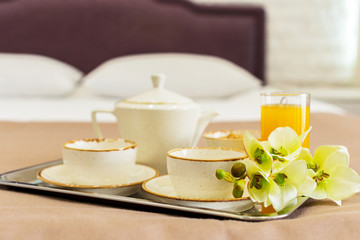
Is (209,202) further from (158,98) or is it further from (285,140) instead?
(158,98)

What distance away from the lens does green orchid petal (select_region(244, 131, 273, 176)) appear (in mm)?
465

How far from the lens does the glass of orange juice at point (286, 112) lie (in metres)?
0.58

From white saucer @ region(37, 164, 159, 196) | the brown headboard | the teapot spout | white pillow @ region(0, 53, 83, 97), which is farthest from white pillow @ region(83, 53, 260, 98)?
white saucer @ region(37, 164, 159, 196)

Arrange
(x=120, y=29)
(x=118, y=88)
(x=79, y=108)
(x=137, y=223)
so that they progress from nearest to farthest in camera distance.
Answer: (x=137, y=223) → (x=79, y=108) → (x=118, y=88) → (x=120, y=29)

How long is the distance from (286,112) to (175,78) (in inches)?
49.9

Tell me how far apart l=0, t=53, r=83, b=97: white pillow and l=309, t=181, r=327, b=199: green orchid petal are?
4.95 feet

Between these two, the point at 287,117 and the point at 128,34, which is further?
the point at 128,34

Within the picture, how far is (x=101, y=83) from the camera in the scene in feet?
5.93

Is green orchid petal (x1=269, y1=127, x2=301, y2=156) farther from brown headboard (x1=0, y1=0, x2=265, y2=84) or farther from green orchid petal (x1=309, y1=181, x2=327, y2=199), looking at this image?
brown headboard (x1=0, y1=0, x2=265, y2=84)

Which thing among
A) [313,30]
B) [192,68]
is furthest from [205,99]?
[313,30]

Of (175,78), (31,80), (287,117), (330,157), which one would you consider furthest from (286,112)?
(31,80)

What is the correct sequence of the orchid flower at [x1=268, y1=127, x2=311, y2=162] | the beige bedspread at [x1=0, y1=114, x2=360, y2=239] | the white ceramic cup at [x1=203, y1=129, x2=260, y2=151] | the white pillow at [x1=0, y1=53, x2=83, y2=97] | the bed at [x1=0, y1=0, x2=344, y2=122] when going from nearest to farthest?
the beige bedspread at [x1=0, y1=114, x2=360, y2=239], the orchid flower at [x1=268, y1=127, x2=311, y2=162], the white ceramic cup at [x1=203, y1=129, x2=260, y2=151], the white pillow at [x1=0, y1=53, x2=83, y2=97], the bed at [x1=0, y1=0, x2=344, y2=122]

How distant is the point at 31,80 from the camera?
5.99 feet

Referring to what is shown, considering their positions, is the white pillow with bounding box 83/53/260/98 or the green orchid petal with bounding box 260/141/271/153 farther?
the white pillow with bounding box 83/53/260/98
